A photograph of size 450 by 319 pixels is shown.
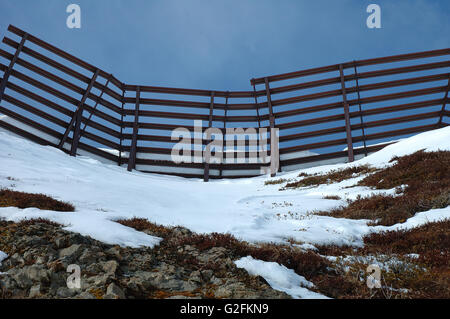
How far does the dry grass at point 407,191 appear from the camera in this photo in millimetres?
6582

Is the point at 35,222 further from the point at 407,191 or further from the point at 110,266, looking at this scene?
the point at 407,191

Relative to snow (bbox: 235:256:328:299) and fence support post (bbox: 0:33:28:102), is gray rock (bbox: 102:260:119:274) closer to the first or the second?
snow (bbox: 235:256:328:299)

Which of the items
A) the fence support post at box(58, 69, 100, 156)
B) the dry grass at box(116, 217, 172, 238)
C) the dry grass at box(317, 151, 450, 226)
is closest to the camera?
the dry grass at box(116, 217, 172, 238)

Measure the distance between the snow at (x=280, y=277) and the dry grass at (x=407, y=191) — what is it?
3710mm

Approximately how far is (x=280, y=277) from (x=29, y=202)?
5.14m

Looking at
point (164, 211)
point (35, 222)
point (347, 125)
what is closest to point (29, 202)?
point (35, 222)

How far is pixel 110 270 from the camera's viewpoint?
330 centimetres

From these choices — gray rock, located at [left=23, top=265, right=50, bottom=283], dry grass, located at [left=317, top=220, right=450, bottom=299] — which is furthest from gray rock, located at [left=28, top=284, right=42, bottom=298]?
dry grass, located at [left=317, top=220, right=450, bottom=299]

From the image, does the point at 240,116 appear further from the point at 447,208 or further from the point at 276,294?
the point at 276,294

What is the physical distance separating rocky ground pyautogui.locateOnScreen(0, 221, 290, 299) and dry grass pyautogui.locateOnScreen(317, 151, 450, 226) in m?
4.51

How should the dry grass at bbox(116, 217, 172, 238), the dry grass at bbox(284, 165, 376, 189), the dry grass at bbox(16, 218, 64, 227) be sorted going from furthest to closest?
the dry grass at bbox(284, 165, 376, 189)
the dry grass at bbox(116, 217, 172, 238)
the dry grass at bbox(16, 218, 64, 227)

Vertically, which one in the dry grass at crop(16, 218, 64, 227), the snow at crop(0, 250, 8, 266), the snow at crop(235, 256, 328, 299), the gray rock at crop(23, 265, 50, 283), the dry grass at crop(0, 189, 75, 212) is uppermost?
the dry grass at crop(0, 189, 75, 212)

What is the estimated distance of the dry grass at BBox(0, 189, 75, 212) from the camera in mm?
5602

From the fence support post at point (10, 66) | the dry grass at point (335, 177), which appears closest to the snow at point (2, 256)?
the dry grass at point (335, 177)
